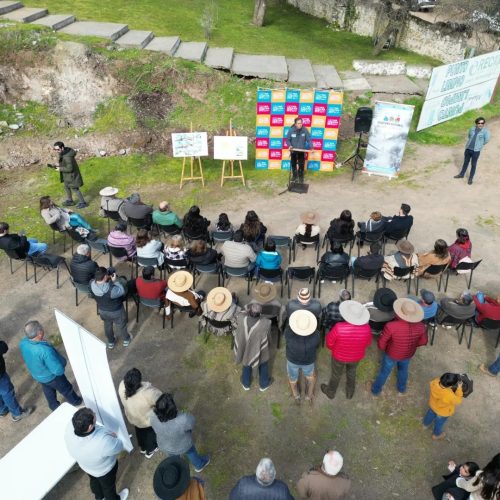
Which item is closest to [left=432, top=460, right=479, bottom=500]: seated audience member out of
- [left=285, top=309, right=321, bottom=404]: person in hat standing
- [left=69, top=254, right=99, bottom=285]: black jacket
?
[left=285, top=309, right=321, bottom=404]: person in hat standing

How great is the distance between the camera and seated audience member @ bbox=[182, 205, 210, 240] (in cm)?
913

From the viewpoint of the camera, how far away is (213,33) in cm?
1908

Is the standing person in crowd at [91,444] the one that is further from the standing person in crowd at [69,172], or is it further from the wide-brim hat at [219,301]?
the standing person in crowd at [69,172]

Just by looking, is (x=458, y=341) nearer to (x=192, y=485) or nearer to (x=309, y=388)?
(x=309, y=388)

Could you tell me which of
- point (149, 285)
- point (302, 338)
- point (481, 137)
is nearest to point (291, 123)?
point (481, 137)

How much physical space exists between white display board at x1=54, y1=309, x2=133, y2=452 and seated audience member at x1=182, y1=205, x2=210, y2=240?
4.01m

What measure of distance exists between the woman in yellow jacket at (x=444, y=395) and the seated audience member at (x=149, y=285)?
4.64 meters

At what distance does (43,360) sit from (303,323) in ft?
12.4

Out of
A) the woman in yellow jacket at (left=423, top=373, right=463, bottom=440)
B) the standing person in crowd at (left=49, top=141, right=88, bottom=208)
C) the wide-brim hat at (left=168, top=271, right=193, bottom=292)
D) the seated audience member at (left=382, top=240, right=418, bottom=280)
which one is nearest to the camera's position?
the woman in yellow jacket at (left=423, top=373, right=463, bottom=440)

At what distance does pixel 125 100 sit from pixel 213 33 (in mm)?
6539

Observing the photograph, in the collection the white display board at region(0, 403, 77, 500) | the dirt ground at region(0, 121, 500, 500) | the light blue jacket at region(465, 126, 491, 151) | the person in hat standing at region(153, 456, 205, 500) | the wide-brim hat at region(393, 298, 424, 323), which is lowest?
the dirt ground at region(0, 121, 500, 500)

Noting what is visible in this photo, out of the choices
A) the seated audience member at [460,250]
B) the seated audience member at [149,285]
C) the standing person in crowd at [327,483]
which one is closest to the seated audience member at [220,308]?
the seated audience member at [149,285]

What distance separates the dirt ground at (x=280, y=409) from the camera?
6039mm

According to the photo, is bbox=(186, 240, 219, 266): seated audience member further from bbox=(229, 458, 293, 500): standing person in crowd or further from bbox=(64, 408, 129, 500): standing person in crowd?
bbox=(229, 458, 293, 500): standing person in crowd
